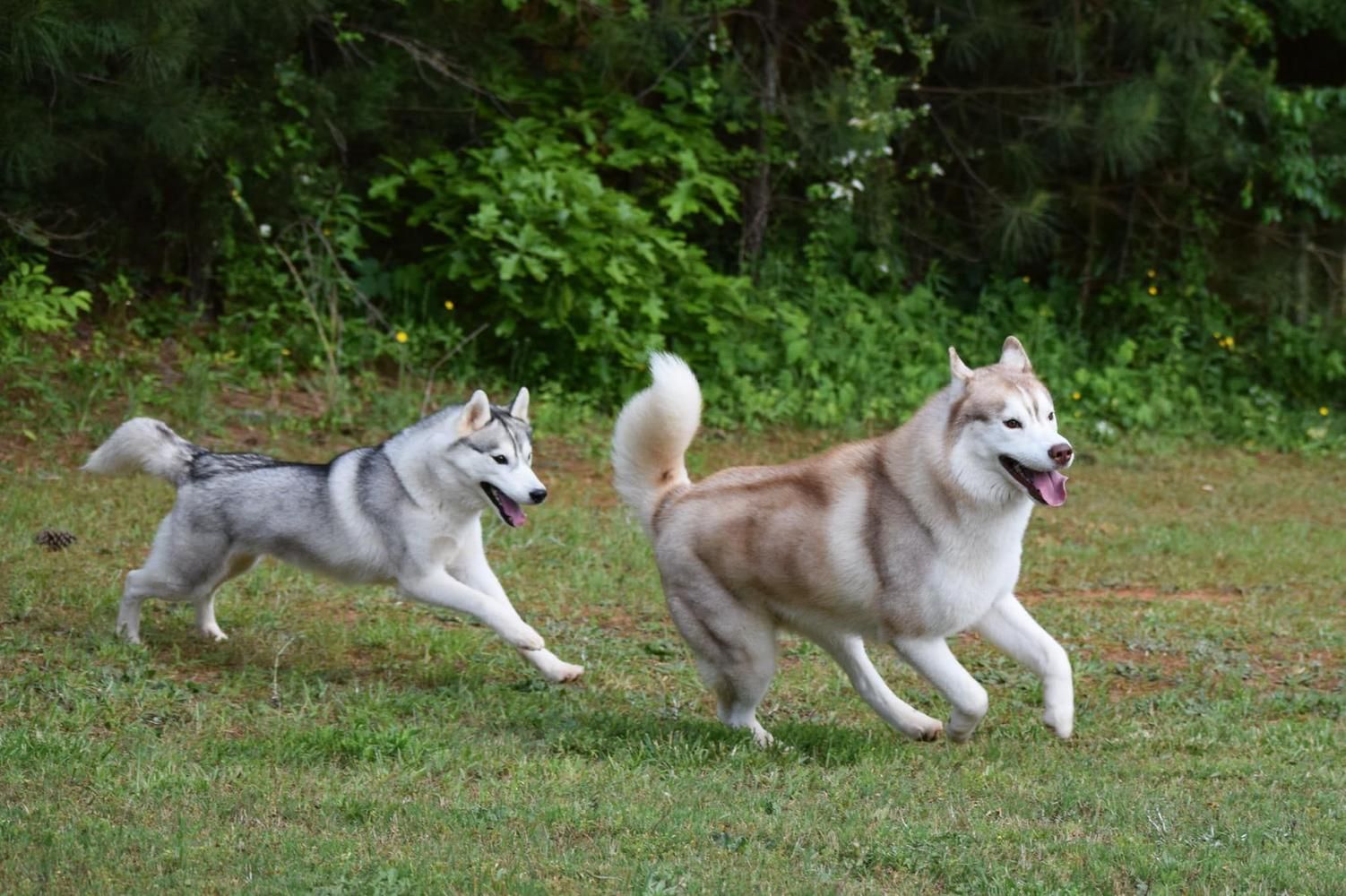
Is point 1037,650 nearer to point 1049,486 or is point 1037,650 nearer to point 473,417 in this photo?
point 1049,486

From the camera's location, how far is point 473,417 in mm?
6801

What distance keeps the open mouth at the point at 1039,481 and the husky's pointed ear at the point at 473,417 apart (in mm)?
2194

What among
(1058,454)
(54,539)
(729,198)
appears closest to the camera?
(1058,454)

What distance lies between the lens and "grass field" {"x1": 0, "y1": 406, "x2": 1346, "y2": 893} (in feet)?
14.5

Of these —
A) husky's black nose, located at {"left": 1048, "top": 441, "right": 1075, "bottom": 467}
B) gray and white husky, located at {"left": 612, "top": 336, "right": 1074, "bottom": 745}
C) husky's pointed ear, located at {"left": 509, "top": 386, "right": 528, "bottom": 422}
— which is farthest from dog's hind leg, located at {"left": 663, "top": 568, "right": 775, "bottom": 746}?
husky's pointed ear, located at {"left": 509, "top": 386, "right": 528, "bottom": 422}

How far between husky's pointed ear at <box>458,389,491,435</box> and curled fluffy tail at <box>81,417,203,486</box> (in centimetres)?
120

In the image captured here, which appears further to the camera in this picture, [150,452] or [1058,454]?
[150,452]

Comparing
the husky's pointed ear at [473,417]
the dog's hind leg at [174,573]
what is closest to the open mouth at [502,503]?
the husky's pointed ear at [473,417]

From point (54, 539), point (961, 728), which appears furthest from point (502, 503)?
point (54, 539)

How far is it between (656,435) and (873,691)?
121 cm

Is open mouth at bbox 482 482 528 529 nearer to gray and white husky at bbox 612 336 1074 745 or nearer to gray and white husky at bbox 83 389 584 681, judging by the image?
gray and white husky at bbox 83 389 584 681

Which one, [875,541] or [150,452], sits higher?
[875,541]

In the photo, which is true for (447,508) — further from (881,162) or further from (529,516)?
(881,162)

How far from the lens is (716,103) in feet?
45.0
